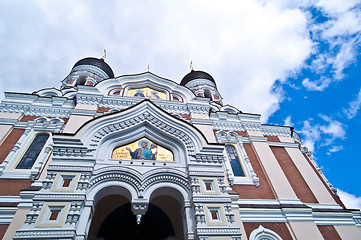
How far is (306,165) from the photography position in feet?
34.2

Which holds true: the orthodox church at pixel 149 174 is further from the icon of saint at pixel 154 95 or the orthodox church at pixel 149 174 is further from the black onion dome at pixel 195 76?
the black onion dome at pixel 195 76

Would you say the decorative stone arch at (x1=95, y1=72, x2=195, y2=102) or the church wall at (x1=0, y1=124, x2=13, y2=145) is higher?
the decorative stone arch at (x1=95, y1=72, x2=195, y2=102)

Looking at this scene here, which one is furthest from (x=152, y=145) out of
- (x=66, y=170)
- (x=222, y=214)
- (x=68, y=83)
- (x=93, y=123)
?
(x=68, y=83)

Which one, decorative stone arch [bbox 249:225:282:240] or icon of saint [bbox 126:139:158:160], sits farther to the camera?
icon of saint [bbox 126:139:158:160]

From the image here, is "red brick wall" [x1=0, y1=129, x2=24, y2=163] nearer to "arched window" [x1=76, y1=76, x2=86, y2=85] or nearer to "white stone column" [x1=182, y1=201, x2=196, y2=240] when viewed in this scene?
"white stone column" [x1=182, y1=201, x2=196, y2=240]

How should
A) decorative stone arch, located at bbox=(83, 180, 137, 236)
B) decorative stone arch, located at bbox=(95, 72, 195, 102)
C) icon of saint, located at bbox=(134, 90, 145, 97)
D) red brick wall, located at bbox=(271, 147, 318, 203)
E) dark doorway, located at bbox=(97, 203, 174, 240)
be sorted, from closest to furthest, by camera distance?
decorative stone arch, located at bbox=(83, 180, 137, 236), dark doorway, located at bbox=(97, 203, 174, 240), red brick wall, located at bbox=(271, 147, 318, 203), icon of saint, located at bbox=(134, 90, 145, 97), decorative stone arch, located at bbox=(95, 72, 195, 102)

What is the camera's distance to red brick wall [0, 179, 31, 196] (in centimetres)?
708

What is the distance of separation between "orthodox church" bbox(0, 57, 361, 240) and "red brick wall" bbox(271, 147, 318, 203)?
1.9 inches

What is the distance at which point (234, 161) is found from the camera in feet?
32.3

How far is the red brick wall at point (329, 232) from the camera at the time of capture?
7.91m

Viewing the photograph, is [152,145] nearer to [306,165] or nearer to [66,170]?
[66,170]

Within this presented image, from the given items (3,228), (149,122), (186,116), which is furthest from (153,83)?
(3,228)

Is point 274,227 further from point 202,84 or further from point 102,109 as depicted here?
point 202,84

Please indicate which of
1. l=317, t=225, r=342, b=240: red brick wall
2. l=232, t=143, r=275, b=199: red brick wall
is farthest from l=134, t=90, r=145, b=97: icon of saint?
l=317, t=225, r=342, b=240: red brick wall
